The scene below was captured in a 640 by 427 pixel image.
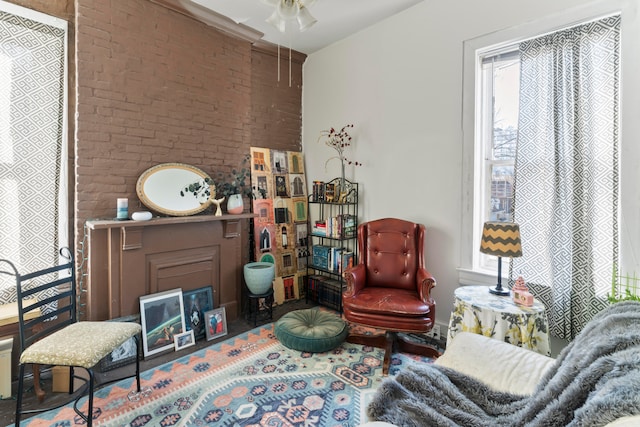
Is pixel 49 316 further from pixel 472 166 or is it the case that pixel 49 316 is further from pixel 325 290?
pixel 472 166

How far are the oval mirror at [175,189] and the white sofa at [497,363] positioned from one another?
241 centimetres

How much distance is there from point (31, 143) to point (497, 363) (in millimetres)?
3390

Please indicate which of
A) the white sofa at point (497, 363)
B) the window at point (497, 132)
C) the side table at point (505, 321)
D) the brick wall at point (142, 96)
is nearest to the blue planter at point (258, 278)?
the brick wall at point (142, 96)

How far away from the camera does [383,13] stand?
3.10 meters

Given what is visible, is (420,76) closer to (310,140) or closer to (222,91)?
(310,140)

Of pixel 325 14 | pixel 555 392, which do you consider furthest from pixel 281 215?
pixel 555 392

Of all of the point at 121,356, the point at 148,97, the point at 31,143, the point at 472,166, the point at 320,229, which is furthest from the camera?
the point at 320,229

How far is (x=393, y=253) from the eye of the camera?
2.89 meters

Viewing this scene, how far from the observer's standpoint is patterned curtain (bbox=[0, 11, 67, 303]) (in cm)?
221

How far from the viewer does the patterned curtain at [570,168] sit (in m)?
2.04

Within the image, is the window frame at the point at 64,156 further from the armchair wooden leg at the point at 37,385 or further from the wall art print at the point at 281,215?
the wall art print at the point at 281,215

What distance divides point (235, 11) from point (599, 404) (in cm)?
366

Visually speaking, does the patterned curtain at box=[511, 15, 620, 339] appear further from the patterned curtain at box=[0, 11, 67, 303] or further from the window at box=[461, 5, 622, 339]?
the patterned curtain at box=[0, 11, 67, 303]

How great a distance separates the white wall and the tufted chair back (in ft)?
0.72
